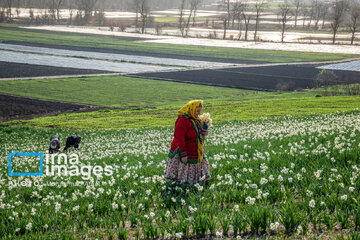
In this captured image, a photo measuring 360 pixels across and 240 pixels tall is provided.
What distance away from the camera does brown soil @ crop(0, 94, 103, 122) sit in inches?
1893

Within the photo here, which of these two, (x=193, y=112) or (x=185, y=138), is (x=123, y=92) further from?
(x=193, y=112)

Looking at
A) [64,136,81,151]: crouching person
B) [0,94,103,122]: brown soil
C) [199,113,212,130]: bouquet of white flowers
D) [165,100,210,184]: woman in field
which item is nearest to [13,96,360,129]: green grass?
[0,94,103,122]: brown soil

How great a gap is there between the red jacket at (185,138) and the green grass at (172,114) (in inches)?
1009

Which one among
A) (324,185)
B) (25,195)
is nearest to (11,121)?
(25,195)

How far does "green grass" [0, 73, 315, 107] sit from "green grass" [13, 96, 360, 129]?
9002 mm

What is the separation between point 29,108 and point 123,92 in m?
18.1

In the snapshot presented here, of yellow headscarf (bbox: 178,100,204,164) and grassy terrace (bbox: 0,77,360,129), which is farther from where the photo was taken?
grassy terrace (bbox: 0,77,360,129)

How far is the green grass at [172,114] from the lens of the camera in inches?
1497

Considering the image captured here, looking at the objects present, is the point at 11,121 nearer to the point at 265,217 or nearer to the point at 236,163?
the point at 236,163

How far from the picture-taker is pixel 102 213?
8539 mm

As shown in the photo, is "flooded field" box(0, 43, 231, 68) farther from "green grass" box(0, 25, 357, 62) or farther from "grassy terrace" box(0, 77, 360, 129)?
"grassy terrace" box(0, 77, 360, 129)

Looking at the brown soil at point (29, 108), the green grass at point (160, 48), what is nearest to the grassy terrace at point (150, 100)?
the brown soil at point (29, 108)

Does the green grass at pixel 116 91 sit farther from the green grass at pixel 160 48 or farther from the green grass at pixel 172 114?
the green grass at pixel 160 48

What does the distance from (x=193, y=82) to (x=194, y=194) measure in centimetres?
6804
